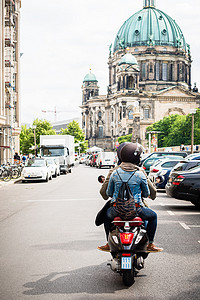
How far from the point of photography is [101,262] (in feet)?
23.3

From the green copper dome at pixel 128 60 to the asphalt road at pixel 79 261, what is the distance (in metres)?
115

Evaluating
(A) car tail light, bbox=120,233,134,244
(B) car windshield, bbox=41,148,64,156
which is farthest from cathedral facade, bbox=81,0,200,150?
(A) car tail light, bbox=120,233,134,244

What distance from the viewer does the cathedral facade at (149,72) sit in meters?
128

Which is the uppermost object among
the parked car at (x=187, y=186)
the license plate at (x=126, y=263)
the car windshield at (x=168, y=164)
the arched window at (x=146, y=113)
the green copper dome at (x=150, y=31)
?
the green copper dome at (x=150, y=31)

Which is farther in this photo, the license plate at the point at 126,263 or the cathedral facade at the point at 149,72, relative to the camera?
→ the cathedral facade at the point at 149,72

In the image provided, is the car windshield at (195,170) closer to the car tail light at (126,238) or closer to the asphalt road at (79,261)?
the asphalt road at (79,261)

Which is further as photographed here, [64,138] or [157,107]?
[157,107]

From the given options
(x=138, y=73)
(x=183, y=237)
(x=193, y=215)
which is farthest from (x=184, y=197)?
(x=138, y=73)

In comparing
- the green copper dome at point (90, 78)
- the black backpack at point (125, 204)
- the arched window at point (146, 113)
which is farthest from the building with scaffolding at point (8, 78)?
the green copper dome at point (90, 78)

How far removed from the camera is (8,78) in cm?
4859

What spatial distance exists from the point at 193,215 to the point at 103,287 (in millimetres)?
7521

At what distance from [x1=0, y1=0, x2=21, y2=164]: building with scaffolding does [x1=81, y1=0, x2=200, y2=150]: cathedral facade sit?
7259 cm

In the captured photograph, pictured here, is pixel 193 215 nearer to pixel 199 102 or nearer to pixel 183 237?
pixel 183 237

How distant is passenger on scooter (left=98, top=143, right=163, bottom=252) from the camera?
20.0 feet
